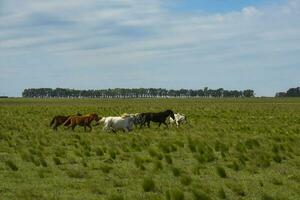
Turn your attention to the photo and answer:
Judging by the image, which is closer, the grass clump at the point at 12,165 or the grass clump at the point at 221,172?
the grass clump at the point at 221,172

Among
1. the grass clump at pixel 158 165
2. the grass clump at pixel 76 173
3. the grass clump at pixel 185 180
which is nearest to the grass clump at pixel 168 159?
the grass clump at pixel 158 165

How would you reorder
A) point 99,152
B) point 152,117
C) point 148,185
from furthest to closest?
point 152,117 → point 99,152 → point 148,185

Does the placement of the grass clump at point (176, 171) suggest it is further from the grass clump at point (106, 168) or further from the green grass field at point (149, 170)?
the grass clump at point (106, 168)

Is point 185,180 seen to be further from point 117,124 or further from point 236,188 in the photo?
point 117,124

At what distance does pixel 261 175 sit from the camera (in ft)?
47.9

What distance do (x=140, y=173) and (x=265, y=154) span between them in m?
6.16

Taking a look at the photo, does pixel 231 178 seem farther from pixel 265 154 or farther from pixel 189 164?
pixel 265 154

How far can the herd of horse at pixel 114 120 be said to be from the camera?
3070cm

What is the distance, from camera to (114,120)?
3064cm

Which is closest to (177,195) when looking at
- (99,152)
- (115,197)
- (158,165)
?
(115,197)

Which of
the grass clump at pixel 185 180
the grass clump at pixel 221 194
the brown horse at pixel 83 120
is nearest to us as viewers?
the grass clump at pixel 221 194

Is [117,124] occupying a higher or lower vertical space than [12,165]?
higher

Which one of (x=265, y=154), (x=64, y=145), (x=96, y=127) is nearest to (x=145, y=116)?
(x=96, y=127)

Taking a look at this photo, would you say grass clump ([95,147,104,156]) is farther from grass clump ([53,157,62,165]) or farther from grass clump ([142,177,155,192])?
grass clump ([142,177,155,192])
